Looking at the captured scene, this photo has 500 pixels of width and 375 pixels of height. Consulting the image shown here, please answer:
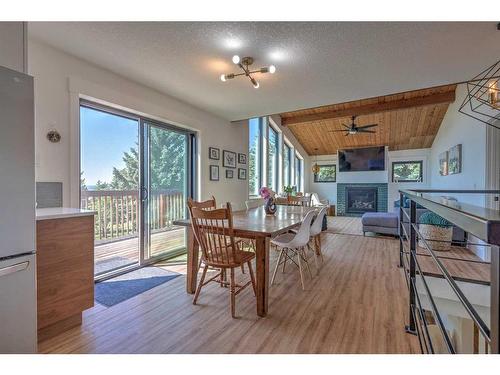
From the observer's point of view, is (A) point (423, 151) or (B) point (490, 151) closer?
(B) point (490, 151)

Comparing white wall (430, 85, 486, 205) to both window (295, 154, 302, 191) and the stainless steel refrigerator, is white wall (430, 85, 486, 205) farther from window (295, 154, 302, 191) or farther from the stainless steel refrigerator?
the stainless steel refrigerator

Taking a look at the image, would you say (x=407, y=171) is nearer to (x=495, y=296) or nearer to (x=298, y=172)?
(x=298, y=172)

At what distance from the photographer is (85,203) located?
2.78 m

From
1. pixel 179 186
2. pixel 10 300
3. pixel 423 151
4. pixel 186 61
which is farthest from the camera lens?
pixel 423 151

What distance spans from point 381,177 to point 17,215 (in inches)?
382

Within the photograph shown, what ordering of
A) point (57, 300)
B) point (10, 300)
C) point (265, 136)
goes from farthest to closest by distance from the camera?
point (265, 136), point (57, 300), point (10, 300)

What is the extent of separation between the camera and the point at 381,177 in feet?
29.8

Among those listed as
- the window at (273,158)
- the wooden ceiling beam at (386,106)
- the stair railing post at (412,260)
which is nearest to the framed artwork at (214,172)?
the window at (273,158)

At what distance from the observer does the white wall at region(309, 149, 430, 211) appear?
843 centimetres

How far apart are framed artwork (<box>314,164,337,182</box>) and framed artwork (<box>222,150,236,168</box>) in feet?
20.4

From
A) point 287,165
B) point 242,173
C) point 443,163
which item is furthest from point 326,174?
point 242,173

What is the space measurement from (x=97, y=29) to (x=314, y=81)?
2225 mm
